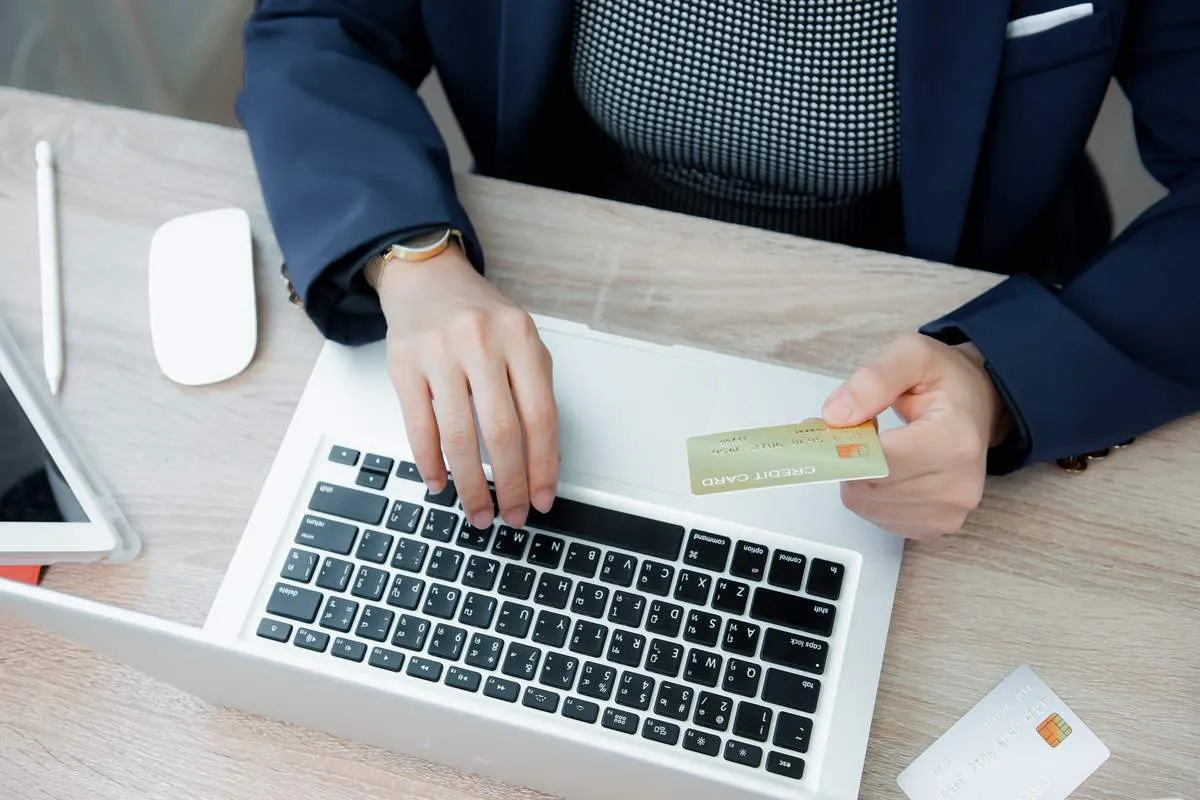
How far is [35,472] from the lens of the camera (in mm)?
616

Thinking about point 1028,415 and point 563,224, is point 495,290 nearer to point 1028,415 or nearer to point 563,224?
point 563,224

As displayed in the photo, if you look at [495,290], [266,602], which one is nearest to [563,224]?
[495,290]

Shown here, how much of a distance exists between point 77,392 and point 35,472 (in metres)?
0.09

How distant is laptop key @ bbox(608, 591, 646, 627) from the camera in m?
0.57

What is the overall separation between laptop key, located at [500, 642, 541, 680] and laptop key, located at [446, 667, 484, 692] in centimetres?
2

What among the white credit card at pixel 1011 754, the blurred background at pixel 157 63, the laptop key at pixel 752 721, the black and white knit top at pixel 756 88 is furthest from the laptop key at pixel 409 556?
the blurred background at pixel 157 63

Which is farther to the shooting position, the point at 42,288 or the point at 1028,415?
Answer: the point at 42,288

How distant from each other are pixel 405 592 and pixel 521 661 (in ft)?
0.26

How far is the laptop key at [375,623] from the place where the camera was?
565mm

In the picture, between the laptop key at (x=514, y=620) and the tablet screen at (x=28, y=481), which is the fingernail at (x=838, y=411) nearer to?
the laptop key at (x=514, y=620)

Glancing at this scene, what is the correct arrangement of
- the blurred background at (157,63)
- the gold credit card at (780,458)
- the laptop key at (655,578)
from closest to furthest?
the gold credit card at (780,458), the laptop key at (655,578), the blurred background at (157,63)

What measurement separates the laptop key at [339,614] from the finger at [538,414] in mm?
122

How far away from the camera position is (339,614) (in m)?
0.57

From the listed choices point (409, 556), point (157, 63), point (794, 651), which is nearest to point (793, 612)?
point (794, 651)
